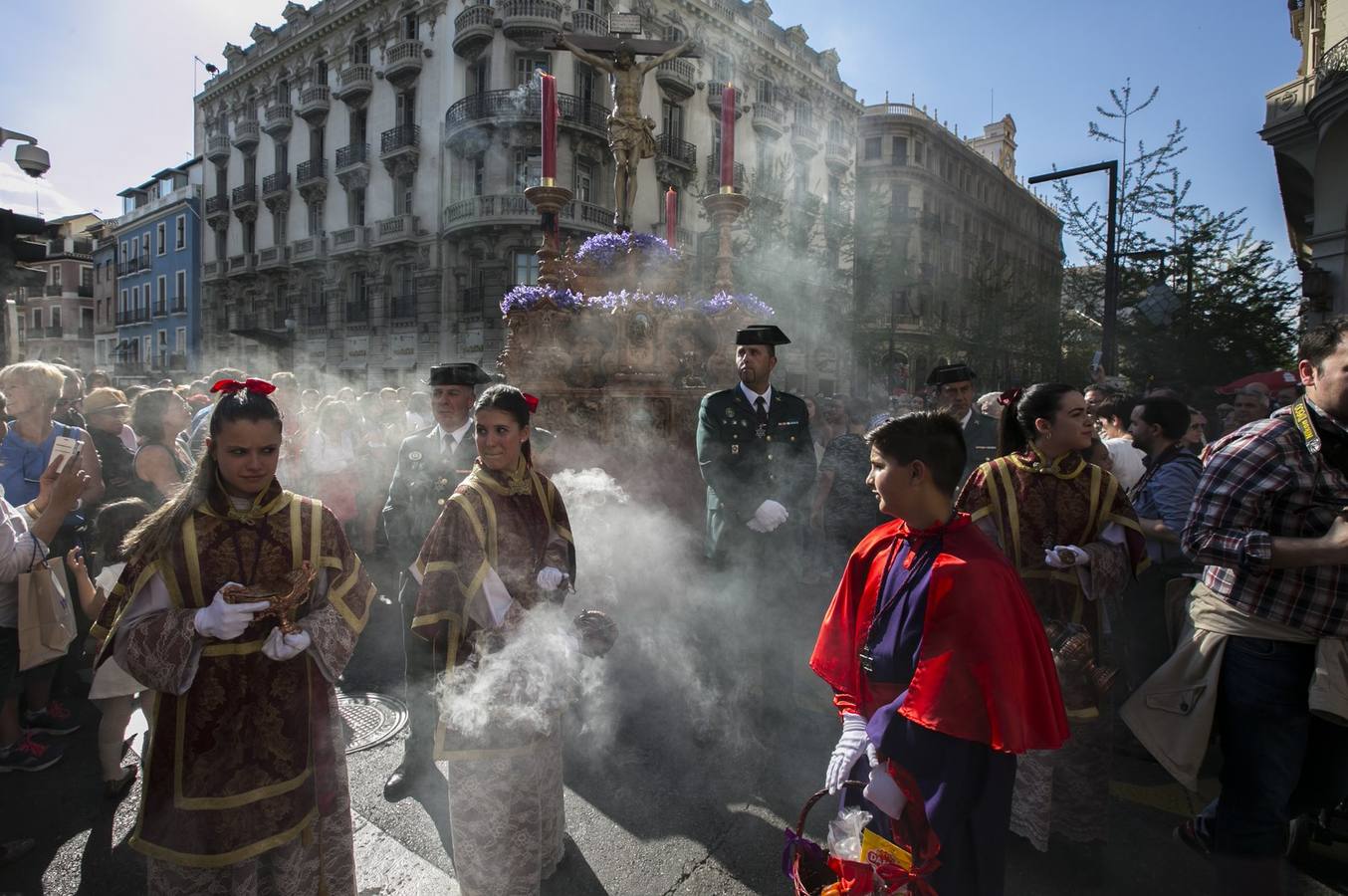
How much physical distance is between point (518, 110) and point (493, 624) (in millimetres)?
23474

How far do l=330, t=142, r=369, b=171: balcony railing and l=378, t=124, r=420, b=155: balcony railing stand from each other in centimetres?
174

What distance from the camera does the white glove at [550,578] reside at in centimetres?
275

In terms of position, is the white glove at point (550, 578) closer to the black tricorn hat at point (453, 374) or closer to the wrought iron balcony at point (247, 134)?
the black tricorn hat at point (453, 374)

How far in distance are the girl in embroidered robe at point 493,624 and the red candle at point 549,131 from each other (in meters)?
3.96

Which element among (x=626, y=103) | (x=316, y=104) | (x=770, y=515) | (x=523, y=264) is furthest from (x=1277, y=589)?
(x=316, y=104)

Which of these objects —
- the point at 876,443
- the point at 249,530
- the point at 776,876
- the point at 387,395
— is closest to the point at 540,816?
the point at 776,876

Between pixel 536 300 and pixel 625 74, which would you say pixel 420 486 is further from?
pixel 625 74

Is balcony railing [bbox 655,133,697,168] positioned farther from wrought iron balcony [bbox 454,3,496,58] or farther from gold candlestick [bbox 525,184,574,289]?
gold candlestick [bbox 525,184,574,289]

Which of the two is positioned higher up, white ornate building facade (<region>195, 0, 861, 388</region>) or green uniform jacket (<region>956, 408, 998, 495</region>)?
white ornate building facade (<region>195, 0, 861, 388</region>)

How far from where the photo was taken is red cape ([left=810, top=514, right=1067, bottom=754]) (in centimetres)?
186

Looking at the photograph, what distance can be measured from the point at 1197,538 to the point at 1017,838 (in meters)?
1.51

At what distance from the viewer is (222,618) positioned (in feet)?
6.87

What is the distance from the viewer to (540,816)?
8.90ft

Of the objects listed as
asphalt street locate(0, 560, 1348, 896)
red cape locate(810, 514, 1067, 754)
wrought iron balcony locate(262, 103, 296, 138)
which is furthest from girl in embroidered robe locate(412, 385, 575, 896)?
wrought iron balcony locate(262, 103, 296, 138)
